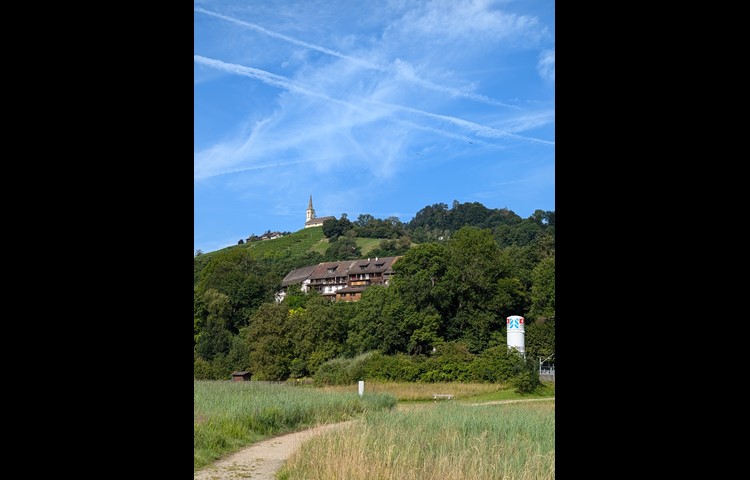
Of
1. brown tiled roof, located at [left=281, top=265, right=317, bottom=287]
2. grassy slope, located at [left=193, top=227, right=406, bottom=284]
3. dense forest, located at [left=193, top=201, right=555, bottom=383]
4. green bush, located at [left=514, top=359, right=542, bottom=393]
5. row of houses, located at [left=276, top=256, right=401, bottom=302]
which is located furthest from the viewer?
grassy slope, located at [left=193, top=227, right=406, bottom=284]

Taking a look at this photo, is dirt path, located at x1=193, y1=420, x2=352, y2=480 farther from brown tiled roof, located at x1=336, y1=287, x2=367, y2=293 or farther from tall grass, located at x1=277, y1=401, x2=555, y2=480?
brown tiled roof, located at x1=336, y1=287, x2=367, y2=293

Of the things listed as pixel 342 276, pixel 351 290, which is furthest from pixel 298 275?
pixel 351 290

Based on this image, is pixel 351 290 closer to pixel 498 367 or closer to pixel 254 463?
pixel 498 367

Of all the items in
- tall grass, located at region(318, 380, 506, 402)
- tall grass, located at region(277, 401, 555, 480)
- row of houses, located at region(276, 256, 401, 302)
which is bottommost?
tall grass, located at region(318, 380, 506, 402)

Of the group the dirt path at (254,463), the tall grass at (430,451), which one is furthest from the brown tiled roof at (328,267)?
the tall grass at (430,451)

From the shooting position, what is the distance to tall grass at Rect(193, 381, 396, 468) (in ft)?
28.5

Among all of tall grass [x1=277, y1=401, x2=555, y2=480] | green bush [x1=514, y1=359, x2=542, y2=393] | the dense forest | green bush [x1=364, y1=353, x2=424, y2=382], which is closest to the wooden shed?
the dense forest

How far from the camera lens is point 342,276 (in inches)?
1470

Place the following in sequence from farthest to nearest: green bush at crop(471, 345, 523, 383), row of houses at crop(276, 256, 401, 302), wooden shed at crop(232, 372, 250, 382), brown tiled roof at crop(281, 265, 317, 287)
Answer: brown tiled roof at crop(281, 265, 317, 287) → row of houses at crop(276, 256, 401, 302) → wooden shed at crop(232, 372, 250, 382) → green bush at crop(471, 345, 523, 383)

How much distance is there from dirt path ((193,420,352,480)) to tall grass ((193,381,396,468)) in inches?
9.1

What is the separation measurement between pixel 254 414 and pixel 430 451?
4.39 m

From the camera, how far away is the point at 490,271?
2770 cm
